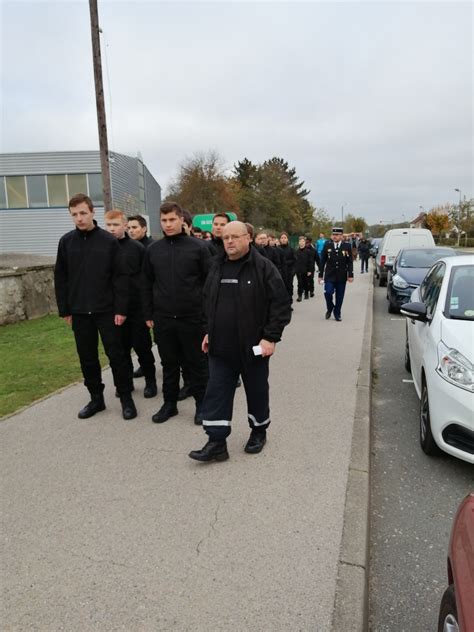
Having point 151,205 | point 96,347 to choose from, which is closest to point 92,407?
point 96,347

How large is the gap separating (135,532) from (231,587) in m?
0.72

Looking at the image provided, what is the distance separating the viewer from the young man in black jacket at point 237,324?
329 cm

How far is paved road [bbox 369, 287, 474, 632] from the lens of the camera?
90.7 inches

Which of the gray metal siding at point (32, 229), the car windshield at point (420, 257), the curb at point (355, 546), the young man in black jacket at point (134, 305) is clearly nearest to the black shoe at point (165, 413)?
the young man in black jacket at point (134, 305)

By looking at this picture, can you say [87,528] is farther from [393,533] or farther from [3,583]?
[393,533]

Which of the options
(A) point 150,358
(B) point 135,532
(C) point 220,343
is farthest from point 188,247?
(B) point 135,532

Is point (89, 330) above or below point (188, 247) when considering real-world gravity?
below

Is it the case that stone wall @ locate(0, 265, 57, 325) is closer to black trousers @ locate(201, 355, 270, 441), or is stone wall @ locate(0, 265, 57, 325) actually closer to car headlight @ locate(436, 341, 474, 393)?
black trousers @ locate(201, 355, 270, 441)

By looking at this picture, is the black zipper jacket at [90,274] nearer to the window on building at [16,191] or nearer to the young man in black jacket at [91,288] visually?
the young man in black jacket at [91,288]

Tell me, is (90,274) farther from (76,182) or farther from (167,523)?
(76,182)

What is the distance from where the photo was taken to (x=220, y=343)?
3.40 m

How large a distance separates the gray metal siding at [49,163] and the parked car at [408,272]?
21.7 metres

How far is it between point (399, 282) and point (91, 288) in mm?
8194

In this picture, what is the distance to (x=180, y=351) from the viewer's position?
436cm
